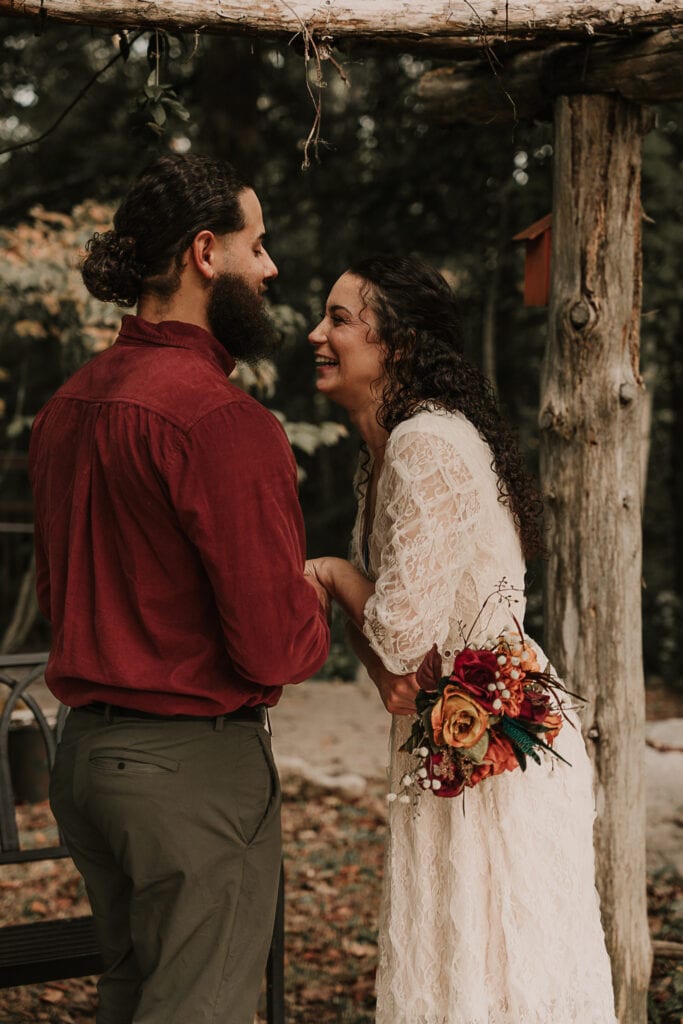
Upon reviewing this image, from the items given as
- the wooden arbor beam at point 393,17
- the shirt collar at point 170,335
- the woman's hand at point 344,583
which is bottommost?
the woman's hand at point 344,583

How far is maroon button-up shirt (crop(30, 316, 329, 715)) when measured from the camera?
2088mm

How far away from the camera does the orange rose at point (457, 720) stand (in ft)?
8.13

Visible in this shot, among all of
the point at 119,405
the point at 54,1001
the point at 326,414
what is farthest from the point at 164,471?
the point at 326,414

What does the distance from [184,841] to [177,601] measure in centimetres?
49

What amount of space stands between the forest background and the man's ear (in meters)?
3.81

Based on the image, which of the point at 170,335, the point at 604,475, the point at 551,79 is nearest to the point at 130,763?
the point at 170,335

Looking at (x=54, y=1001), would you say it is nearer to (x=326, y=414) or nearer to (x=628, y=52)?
(x=628, y=52)

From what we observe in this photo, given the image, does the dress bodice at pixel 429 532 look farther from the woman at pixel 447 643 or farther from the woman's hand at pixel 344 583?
the woman's hand at pixel 344 583

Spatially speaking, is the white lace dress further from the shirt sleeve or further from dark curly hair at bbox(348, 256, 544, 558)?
the shirt sleeve

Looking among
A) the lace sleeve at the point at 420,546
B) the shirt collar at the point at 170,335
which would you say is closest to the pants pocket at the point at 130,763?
the lace sleeve at the point at 420,546

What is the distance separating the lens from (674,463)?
1077 centimetres

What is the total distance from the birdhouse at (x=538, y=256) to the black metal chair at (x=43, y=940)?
213 centimetres

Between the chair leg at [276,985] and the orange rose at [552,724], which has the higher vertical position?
the orange rose at [552,724]

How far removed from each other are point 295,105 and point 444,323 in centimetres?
768
